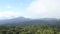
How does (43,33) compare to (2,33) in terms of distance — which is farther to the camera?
(2,33)

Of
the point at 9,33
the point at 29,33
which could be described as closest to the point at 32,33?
the point at 29,33

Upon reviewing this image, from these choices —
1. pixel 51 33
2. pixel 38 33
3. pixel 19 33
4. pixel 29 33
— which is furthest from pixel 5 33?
pixel 51 33

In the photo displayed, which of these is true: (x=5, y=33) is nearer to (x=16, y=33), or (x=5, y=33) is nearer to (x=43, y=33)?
(x=16, y=33)

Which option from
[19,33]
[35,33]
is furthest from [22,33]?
[35,33]

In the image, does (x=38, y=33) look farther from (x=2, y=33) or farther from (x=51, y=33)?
(x=2, y=33)

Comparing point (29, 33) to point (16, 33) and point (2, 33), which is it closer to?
point (16, 33)

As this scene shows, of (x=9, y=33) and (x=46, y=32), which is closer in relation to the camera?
(x=46, y=32)
